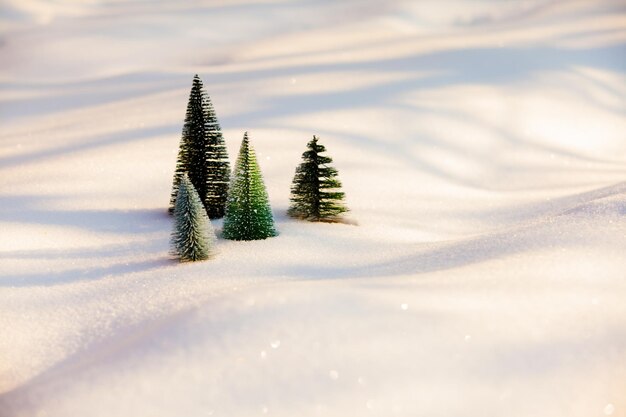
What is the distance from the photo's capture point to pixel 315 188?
278 inches

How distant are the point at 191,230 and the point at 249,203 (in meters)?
0.65

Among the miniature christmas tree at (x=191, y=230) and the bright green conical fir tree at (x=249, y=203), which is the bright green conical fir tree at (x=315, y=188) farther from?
the miniature christmas tree at (x=191, y=230)

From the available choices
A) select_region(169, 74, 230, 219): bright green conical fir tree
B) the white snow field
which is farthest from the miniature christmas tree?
select_region(169, 74, 230, 219): bright green conical fir tree

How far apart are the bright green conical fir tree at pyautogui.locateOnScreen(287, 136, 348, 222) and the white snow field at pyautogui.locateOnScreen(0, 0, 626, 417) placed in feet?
0.73

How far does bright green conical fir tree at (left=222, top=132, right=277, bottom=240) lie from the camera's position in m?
6.41

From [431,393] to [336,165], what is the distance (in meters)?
5.80

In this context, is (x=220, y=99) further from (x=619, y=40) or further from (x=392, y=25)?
(x=619, y=40)

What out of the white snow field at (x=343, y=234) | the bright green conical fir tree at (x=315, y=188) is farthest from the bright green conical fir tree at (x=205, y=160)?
the bright green conical fir tree at (x=315, y=188)

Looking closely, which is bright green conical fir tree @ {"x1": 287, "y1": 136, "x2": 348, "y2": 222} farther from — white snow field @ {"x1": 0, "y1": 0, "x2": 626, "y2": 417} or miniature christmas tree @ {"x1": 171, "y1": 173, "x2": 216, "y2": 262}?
miniature christmas tree @ {"x1": 171, "y1": 173, "x2": 216, "y2": 262}

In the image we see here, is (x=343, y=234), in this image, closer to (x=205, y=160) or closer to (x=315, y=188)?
(x=315, y=188)

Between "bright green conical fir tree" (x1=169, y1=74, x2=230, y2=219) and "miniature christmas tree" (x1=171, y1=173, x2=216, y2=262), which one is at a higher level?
"bright green conical fir tree" (x1=169, y1=74, x2=230, y2=219)

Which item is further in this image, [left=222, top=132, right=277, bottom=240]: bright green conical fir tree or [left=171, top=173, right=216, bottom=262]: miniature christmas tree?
[left=222, top=132, right=277, bottom=240]: bright green conical fir tree

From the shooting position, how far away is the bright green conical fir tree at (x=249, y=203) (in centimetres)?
641

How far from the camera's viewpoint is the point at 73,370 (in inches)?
177
